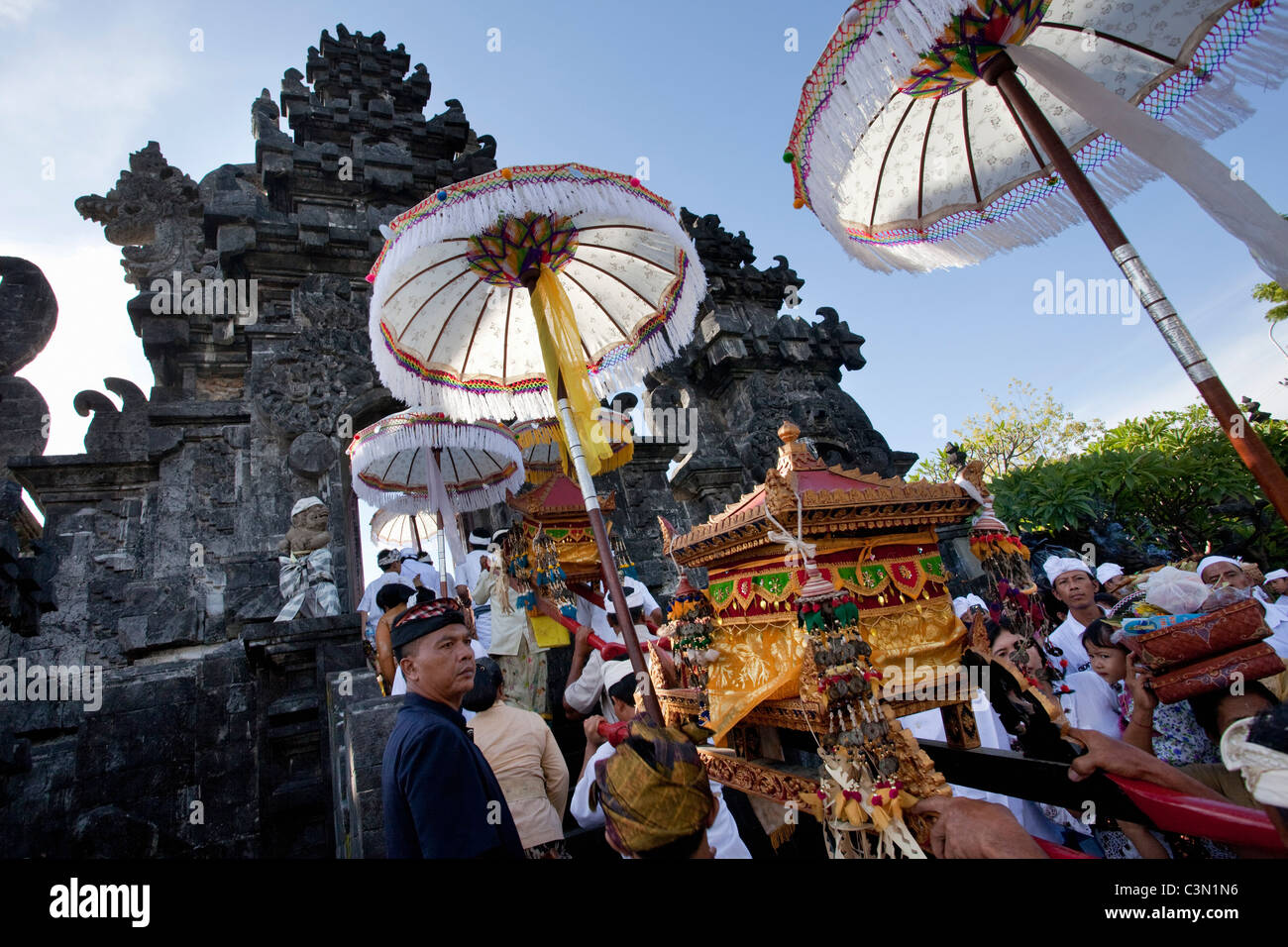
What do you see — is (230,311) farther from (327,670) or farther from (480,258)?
(480,258)

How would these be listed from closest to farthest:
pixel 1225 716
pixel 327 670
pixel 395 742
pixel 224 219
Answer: pixel 1225 716
pixel 395 742
pixel 327 670
pixel 224 219

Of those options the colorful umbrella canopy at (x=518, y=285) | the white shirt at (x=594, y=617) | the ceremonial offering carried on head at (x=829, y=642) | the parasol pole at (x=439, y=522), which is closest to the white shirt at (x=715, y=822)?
the ceremonial offering carried on head at (x=829, y=642)

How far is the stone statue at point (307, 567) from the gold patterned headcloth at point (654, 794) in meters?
5.49

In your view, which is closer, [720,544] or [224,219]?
[720,544]

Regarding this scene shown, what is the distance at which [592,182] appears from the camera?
3.75 meters

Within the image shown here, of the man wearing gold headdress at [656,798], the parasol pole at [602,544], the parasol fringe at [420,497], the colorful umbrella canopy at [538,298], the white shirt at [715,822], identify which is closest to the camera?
the man wearing gold headdress at [656,798]

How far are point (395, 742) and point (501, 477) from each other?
5308 millimetres

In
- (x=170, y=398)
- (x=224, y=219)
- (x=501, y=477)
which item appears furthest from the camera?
(x=224, y=219)

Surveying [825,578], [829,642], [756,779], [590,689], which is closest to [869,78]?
[825,578]

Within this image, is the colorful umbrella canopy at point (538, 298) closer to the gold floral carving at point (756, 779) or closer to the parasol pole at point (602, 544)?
the parasol pole at point (602, 544)

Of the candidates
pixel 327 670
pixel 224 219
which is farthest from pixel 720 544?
pixel 224 219

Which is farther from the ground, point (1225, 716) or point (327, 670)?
point (327, 670)

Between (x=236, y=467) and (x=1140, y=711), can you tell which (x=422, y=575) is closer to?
(x=236, y=467)

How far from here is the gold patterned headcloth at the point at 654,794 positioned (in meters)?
2.00
